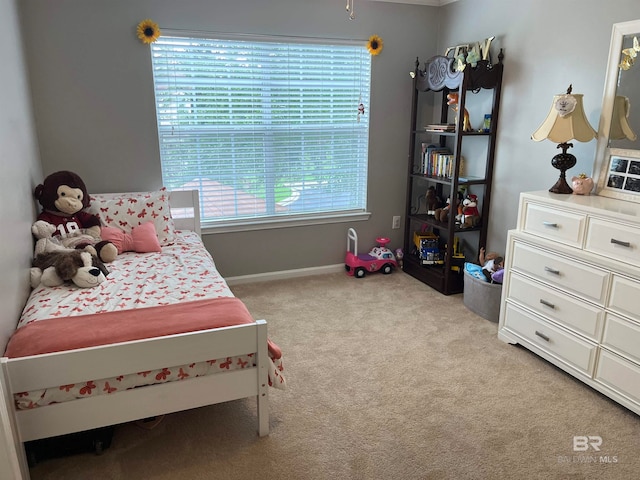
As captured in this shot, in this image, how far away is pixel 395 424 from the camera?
7.07ft

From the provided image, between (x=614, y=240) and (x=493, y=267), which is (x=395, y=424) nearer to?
(x=614, y=240)

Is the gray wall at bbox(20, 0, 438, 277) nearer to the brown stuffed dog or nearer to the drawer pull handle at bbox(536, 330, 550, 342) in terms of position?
the brown stuffed dog

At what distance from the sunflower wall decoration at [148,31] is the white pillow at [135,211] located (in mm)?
1035

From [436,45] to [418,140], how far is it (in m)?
0.81

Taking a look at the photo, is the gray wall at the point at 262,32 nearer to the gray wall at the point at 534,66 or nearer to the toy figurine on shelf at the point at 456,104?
the gray wall at the point at 534,66

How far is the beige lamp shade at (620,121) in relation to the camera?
2.52 metres

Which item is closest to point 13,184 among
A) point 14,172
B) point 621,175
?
point 14,172

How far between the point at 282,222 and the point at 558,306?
2.18 meters

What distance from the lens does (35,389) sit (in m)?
1.66

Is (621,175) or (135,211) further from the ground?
(621,175)

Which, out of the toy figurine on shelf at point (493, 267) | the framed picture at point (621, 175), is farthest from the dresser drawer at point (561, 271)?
the framed picture at point (621, 175)

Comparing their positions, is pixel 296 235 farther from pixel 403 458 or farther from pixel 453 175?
pixel 403 458

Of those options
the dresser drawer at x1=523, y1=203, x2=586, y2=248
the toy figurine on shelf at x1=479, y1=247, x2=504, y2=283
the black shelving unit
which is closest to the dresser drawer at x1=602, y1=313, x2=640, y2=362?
the dresser drawer at x1=523, y1=203, x2=586, y2=248

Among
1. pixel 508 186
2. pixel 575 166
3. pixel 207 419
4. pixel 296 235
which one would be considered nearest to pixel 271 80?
pixel 296 235
